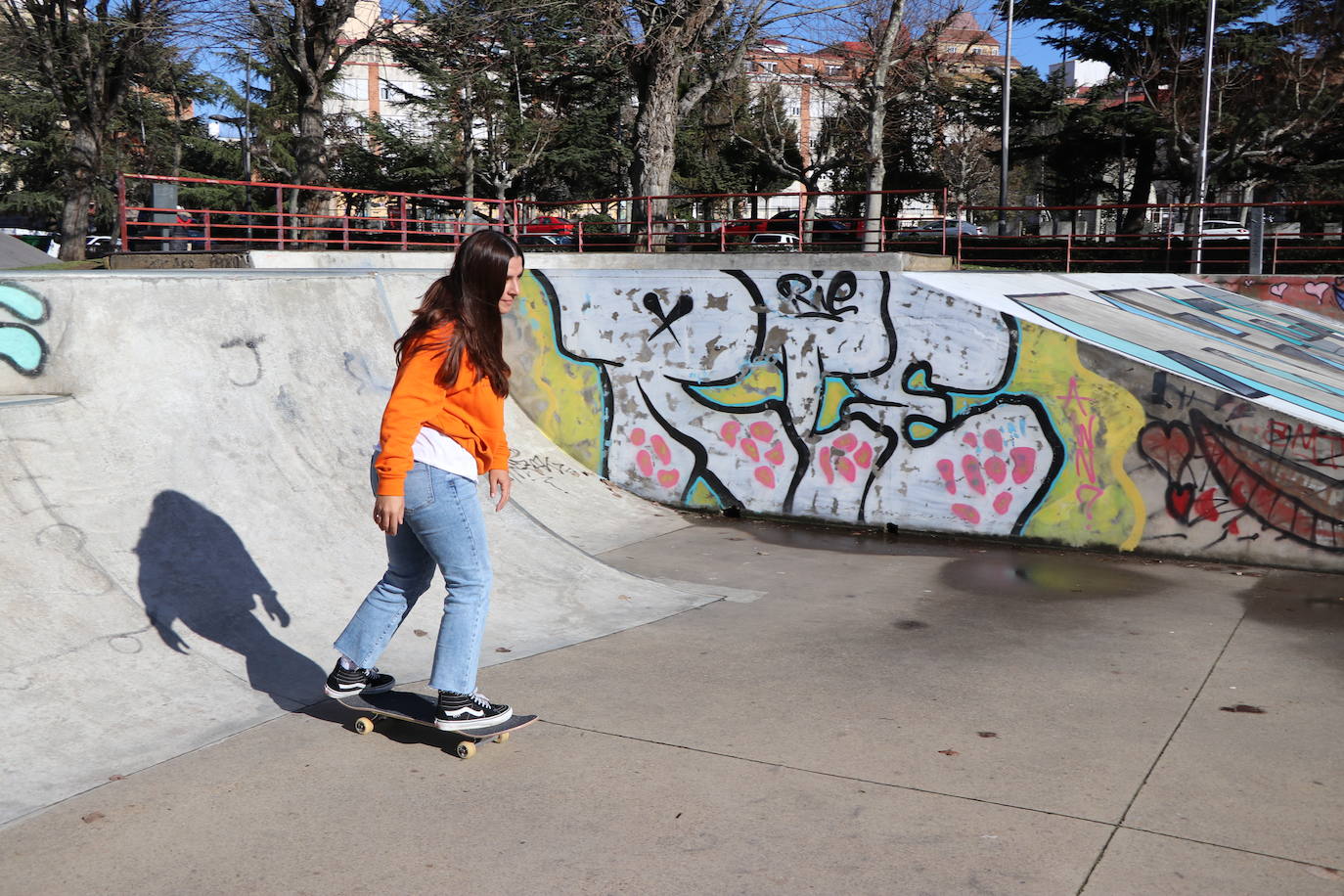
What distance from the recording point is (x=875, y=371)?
28.5 feet

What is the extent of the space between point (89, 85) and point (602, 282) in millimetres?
25370

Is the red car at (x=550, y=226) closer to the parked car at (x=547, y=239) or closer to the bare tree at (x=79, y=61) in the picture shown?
the parked car at (x=547, y=239)

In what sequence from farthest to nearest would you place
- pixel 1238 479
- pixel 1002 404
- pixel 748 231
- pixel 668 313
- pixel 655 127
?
pixel 655 127
pixel 748 231
pixel 668 313
pixel 1002 404
pixel 1238 479

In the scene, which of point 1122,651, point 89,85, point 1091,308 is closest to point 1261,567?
point 1122,651

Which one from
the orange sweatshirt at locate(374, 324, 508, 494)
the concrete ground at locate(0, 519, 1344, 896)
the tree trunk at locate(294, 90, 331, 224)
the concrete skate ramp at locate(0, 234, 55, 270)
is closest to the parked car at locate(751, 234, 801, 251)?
the tree trunk at locate(294, 90, 331, 224)

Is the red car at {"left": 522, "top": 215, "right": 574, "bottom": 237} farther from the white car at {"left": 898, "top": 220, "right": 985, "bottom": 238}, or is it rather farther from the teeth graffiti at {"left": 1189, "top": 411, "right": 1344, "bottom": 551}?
the teeth graffiti at {"left": 1189, "top": 411, "right": 1344, "bottom": 551}

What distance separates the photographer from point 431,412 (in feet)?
11.7

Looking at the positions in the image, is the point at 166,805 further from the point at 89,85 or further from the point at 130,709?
the point at 89,85

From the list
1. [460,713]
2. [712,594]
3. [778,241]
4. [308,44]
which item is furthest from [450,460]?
[778,241]

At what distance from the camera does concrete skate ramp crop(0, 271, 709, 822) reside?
4.16 metres

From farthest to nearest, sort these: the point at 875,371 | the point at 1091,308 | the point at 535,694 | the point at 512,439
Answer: the point at 1091,308 → the point at 512,439 → the point at 875,371 → the point at 535,694

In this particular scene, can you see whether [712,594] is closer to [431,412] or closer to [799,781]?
[799,781]

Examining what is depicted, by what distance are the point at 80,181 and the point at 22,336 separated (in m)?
27.8

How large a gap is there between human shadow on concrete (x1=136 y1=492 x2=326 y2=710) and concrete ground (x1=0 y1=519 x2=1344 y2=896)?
46 centimetres
